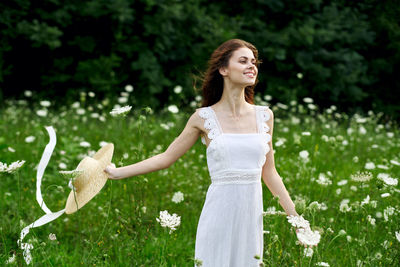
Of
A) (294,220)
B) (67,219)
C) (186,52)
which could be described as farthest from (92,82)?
(294,220)

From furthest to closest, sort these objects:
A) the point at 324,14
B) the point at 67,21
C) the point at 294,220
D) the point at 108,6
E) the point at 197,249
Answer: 1. the point at 324,14
2. the point at 67,21
3. the point at 108,6
4. the point at 197,249
5. the point at 294,220

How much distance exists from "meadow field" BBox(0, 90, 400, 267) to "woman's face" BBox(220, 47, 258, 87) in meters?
0.48

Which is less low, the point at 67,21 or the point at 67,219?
the point at 67,21

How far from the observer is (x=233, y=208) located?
2.35 metres

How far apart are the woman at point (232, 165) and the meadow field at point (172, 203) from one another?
111 millimetres

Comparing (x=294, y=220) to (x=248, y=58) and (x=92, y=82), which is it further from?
(x=92, y=82)

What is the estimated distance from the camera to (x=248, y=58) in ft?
8.20

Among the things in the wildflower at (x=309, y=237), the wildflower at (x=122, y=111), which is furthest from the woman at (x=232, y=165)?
the wildflower at (x=309, y=237)

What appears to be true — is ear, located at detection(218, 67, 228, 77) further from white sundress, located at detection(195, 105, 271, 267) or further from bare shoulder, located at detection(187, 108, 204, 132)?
white sundress, located at detection(195, 105, 271, 267)

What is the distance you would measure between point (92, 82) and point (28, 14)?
6.53 feet

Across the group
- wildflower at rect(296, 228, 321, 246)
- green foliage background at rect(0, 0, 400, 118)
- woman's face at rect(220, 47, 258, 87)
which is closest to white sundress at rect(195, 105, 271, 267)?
woman's face at rect(220, 47, 258, 87)

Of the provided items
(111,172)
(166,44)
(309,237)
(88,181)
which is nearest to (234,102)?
(111,172)

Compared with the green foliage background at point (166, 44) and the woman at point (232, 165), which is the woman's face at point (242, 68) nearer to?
the woman at point (232, 165)

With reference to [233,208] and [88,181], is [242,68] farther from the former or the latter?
[88,181]
